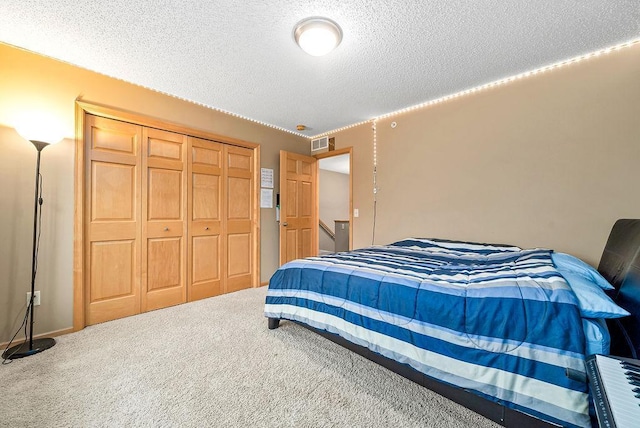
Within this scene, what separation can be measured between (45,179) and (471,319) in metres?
3.38

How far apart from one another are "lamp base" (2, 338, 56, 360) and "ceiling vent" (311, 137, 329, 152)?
151 inches

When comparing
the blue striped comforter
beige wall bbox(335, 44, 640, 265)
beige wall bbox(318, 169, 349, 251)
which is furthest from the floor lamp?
beige wall bbox(318, 169, 349, 251)

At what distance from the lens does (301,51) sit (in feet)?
6.92

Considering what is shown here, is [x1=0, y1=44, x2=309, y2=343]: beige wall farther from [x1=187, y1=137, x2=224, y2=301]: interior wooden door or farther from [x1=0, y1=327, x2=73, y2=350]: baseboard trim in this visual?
[x1=187, y1=137, x2=224, y2=301]: interior wooden door

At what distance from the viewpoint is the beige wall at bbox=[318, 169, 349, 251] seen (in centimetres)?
744

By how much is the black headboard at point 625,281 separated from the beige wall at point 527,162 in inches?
23.2

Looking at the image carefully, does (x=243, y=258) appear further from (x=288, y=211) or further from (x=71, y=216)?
(x=71, y=216)

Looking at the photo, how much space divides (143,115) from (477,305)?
343 centimetres

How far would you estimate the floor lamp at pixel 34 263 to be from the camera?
1.90m

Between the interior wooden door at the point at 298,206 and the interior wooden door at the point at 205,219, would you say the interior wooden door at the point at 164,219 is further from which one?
the interior wooden door at the point at 298,206

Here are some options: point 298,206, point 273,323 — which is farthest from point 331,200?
point 273,323

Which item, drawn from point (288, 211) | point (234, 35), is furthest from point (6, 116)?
point (288, 211)

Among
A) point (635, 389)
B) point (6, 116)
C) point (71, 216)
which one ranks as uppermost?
point (6, 116)

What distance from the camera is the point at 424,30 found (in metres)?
1.88
